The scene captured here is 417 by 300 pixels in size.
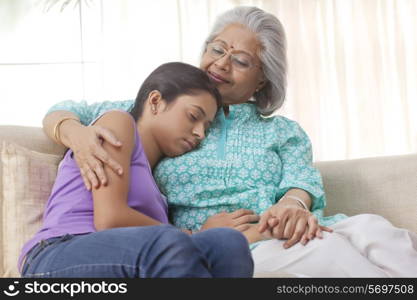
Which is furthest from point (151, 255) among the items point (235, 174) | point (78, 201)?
point (235, 174)

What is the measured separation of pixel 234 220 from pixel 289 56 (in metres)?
2.30

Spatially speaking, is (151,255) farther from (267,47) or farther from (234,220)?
(267,47)

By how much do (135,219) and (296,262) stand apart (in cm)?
45

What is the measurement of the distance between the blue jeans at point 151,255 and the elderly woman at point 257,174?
0.66ft

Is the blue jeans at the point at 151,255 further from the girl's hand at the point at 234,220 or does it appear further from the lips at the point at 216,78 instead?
the lips at the point at 216,78

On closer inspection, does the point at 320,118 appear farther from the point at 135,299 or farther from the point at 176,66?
the point at 135,299

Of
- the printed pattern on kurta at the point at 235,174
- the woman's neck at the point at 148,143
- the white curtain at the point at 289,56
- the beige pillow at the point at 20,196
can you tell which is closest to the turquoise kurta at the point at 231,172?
the printed pattern on kurta at the point at 235,174

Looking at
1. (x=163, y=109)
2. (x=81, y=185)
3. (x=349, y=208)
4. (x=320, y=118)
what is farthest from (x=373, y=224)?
(x=320, y=118)

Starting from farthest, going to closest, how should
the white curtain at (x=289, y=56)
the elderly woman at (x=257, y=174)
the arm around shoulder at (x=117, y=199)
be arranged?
the white curtain at (x=289, y=56)
the elderly woman at (x=257, y=174)
the arm around shoulder at (x=117, y=199)

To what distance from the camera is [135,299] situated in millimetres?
1002

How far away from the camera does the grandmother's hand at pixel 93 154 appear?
1277 millimetres

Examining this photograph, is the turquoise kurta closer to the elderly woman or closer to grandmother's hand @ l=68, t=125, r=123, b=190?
the elderly woman

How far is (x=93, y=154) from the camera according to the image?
1.35m

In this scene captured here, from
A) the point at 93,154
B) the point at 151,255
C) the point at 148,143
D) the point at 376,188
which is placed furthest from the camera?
the point at 376,188
